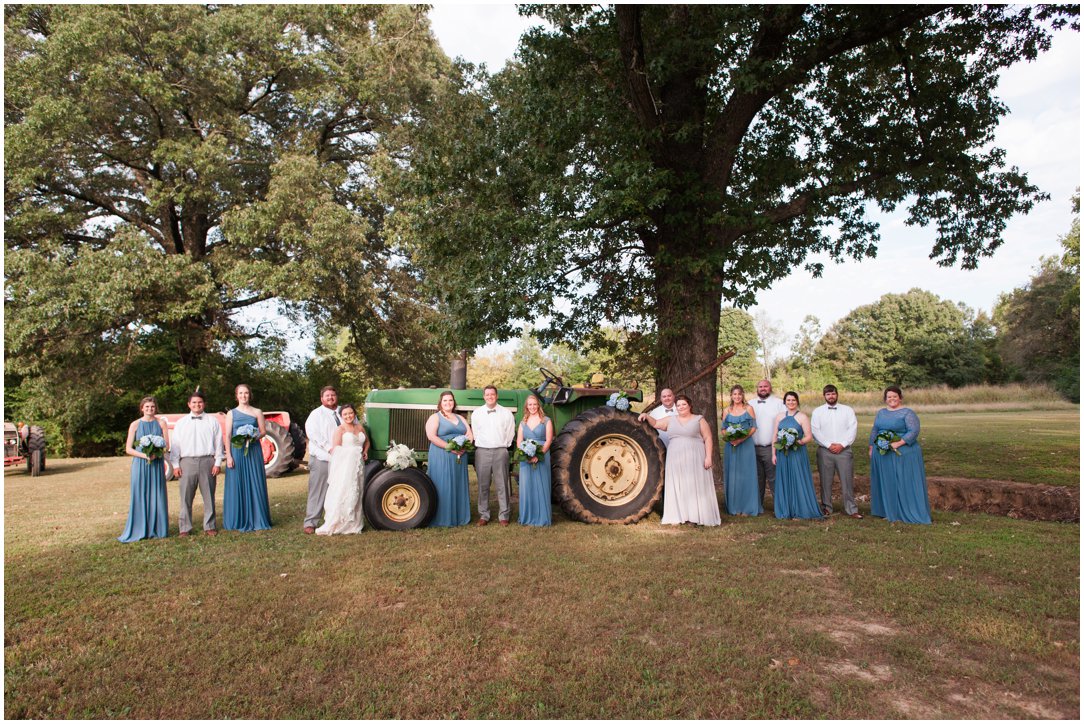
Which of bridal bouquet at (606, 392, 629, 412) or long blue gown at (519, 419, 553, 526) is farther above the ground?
bridal bouquet at (606, 392, 629, 412)

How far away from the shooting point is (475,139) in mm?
11773

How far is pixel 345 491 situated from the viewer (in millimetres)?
7840

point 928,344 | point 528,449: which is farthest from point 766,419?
point 928,344

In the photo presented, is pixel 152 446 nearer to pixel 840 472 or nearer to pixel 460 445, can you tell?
pixel 460 445

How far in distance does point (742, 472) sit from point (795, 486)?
2.17 feet

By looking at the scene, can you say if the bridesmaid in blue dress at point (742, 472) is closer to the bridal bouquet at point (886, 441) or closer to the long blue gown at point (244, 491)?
the bridal bouquet at point (886, 441)

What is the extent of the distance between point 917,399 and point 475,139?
38895mm

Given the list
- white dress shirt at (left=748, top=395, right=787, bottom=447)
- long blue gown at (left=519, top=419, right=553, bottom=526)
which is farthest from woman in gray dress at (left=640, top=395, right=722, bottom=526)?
long blue gown at (left=519, top=419, right=553, bottom=526)

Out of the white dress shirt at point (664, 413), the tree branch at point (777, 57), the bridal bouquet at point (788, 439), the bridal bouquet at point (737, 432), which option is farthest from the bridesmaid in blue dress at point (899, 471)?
the tree branch at point (777, 57)

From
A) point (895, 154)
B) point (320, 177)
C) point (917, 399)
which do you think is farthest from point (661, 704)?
point (917, 399)

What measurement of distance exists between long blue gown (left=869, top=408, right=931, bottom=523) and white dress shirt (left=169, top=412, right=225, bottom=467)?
7955mm

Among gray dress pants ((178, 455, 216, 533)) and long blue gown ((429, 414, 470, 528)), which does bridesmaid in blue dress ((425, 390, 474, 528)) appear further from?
gray dress pants ((178, 455, 216, 533))

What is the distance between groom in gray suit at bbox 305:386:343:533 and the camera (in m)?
8.17

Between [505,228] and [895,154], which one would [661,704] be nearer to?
[505,228]
